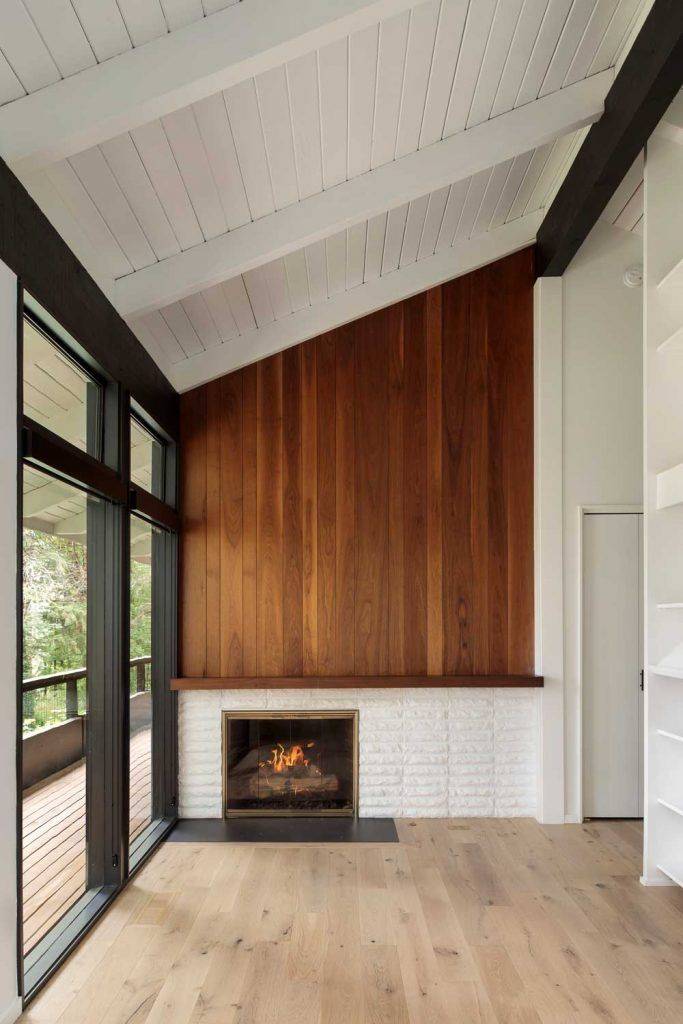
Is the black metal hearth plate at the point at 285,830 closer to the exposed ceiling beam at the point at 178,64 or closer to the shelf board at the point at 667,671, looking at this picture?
the shelf board at the point at 667,671

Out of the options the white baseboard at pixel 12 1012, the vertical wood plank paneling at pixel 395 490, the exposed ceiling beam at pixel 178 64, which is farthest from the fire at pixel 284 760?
the exposed ceiling beam at pixel 178 64

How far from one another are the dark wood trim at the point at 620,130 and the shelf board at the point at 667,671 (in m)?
2.39

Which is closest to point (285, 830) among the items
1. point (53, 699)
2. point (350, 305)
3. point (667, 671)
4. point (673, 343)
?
point (53, 699)

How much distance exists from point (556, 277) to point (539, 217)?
0.39 metres

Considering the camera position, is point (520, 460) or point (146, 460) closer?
point (146, 460)

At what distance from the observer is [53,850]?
3.38 m

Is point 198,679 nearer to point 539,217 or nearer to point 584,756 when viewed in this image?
point 584,756

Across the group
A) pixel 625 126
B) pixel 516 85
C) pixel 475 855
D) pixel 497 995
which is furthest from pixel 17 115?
pixel 475 855

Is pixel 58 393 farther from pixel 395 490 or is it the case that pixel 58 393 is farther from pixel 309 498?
pixel 395 490

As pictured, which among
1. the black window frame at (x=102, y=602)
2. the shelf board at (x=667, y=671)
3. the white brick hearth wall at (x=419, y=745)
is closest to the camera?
the black window frame at (x=102, y=602)

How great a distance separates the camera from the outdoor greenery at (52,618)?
3.06 m

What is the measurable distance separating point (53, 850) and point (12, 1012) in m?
0.67

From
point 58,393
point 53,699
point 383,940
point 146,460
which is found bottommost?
point 383,940

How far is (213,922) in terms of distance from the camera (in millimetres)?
3660
